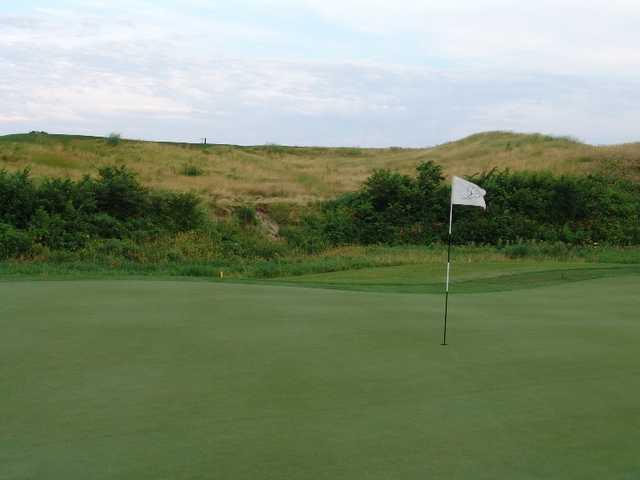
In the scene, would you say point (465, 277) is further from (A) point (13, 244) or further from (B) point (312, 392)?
(A) point (13, 244)

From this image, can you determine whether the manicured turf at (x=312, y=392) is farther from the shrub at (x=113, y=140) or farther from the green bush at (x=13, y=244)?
the shrub at (x=113, y=140)

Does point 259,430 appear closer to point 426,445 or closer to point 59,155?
point 426,445

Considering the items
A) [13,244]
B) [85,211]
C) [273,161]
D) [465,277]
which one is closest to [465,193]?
[465,277]

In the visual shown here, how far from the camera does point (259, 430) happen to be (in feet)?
18.5

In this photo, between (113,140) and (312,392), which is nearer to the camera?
(312,392)

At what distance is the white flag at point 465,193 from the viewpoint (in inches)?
394

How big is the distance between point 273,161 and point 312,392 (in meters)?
54.3

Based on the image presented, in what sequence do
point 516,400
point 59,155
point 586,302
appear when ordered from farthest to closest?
point 59,155
point 586,302
point 516,400

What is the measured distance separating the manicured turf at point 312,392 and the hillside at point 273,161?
2670 cm

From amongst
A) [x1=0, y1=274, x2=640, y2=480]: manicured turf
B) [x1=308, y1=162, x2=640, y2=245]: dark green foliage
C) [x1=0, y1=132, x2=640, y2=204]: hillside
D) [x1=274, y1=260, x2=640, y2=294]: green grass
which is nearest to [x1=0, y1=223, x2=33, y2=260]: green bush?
[x1=274, y1=260, x2=640, y2=294]: green grass

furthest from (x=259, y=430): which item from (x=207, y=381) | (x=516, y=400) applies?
(x=516, y=400)

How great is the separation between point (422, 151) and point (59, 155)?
32.0 meters

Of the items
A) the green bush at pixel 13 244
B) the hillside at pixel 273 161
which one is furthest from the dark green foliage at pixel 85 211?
the hillside at pixel 273 161

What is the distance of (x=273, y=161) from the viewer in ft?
198
